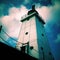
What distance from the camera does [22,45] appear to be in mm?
18375

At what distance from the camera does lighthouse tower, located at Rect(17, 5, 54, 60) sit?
53.5 feet

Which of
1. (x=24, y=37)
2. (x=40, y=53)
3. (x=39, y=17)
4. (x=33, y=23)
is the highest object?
(x=39, y=17)

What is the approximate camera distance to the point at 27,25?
21578mm

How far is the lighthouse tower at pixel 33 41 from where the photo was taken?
16312mm

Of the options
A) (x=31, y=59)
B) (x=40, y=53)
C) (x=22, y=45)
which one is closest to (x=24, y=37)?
(x=22, y=45)

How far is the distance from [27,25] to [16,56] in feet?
34.3

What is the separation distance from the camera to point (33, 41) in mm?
17453

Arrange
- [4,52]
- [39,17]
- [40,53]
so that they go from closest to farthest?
1. [4,52]
2. [40,53]
3. [39,17]

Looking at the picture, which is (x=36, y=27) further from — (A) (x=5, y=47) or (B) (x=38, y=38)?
(A) (x=5, y=47)

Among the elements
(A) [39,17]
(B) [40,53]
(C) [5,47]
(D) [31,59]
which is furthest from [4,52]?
(A) [39,17]

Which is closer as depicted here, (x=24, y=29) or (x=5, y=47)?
(x=5, y=47)

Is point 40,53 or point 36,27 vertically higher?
point 36,27

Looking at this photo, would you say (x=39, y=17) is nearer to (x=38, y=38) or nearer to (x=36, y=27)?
(x=36, y=27)

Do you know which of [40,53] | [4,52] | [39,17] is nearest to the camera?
[4,52]
